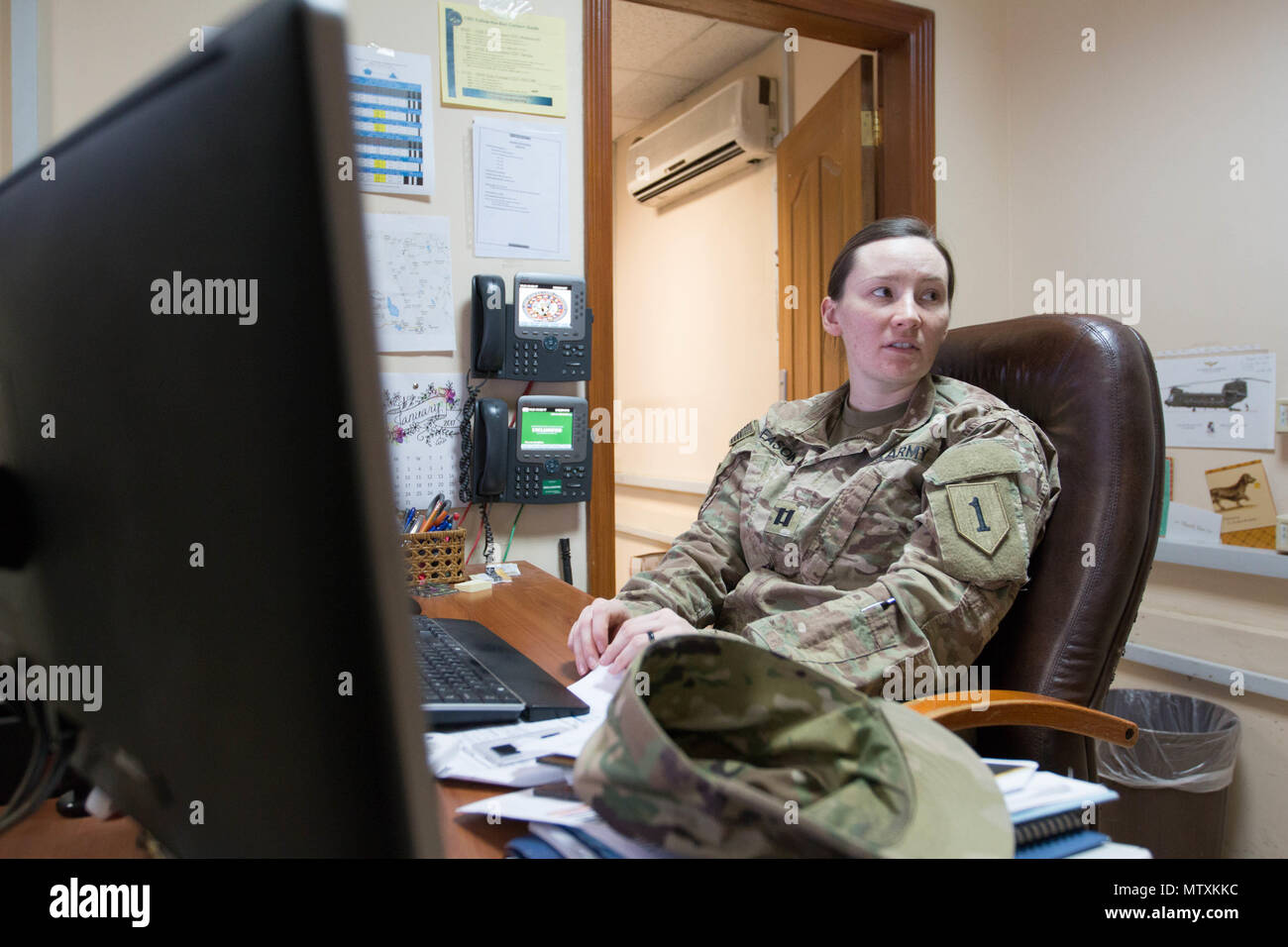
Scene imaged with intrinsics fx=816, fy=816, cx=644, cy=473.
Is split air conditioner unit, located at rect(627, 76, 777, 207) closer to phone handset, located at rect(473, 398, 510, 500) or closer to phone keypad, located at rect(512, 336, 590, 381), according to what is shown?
phone keypad, located at rect(512, 336, 590, 381)

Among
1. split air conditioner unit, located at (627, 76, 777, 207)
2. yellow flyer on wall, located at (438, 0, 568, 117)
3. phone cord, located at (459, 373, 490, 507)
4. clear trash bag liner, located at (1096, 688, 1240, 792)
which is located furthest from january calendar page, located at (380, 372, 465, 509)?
split air conditioner unit, located at (627, 76, 777, 207)

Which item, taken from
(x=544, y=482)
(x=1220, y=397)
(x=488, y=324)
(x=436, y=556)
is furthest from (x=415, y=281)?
(x=1220, y=397)

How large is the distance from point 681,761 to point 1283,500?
213 cm

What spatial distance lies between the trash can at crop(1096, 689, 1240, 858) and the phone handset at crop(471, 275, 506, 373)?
173 cm

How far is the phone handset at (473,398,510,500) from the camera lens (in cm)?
194

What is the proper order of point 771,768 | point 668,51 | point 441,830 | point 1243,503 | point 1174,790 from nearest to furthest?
1. point 441,830
2. point 771,768
3. point 1174,790
4. point 1243,503
5. point 668,51

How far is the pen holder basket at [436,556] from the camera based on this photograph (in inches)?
63.2

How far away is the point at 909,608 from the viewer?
112cm

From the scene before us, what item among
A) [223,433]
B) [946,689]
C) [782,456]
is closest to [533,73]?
[782,456]

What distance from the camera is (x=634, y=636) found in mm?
949

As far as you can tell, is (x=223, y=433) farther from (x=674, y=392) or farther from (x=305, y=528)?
(x=674, y=392)

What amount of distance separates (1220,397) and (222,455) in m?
2.40

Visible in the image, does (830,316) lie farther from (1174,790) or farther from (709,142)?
(709,142)
